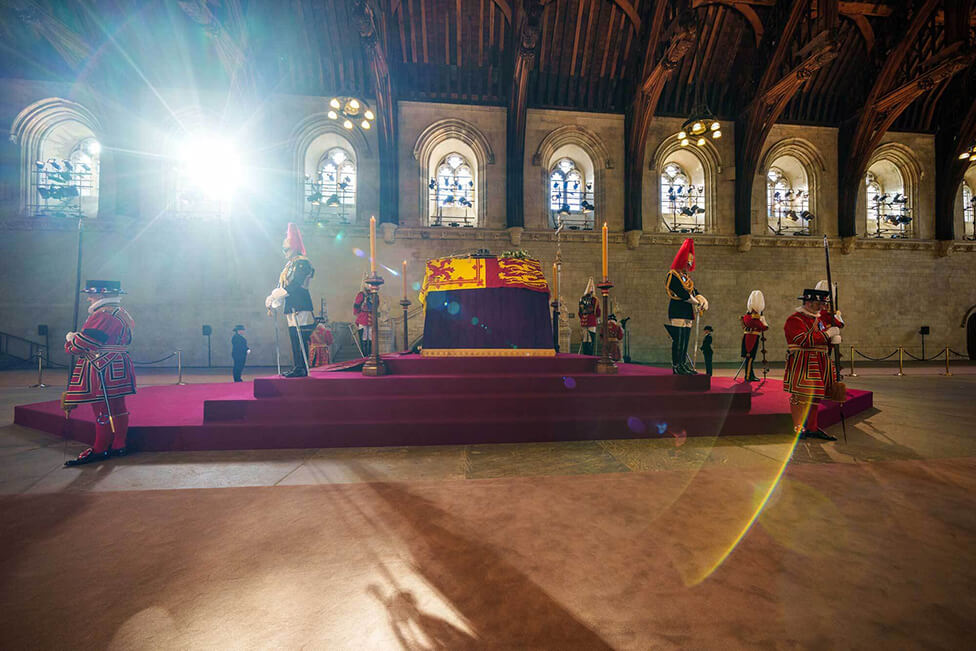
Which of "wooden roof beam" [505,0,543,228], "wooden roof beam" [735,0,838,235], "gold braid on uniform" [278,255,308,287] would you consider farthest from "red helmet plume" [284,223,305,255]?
"wooden roof beam" [735,0,838,235]

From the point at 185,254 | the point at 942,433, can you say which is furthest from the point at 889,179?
the point at 185,254

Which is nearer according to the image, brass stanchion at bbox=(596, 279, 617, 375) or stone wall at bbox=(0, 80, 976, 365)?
brass stanchion at bbox=(596, 279, 617, 375)

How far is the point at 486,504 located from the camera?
2223 millimetres

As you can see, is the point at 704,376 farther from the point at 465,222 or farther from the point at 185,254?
the point at 185,254

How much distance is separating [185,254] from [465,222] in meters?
9.05

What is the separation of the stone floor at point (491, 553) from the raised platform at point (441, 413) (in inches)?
16.7

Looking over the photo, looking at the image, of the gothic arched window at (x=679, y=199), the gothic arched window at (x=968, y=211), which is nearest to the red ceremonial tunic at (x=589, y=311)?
the gothic arched window at (x=679, y=199)

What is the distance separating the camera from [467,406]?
383 centimetres

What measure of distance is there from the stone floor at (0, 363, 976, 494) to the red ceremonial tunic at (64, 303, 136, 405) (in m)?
0.62

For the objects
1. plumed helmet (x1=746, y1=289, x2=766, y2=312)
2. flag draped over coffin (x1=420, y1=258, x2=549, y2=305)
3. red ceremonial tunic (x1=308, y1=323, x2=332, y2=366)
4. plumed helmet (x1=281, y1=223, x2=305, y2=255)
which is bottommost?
red ceremonial tunic (x1=308, y1=323, x2=332, y2=366)

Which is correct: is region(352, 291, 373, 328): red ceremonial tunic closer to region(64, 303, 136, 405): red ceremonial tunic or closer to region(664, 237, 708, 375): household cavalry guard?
region(64, 303, 136, 405): red ceremonial tunic

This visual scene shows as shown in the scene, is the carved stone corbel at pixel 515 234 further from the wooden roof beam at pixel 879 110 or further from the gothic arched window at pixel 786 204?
the wooden roof beam at pixel 879 110

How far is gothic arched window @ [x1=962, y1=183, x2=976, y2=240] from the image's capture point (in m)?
14.2

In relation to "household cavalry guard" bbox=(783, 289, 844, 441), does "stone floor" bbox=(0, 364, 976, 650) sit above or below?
below
